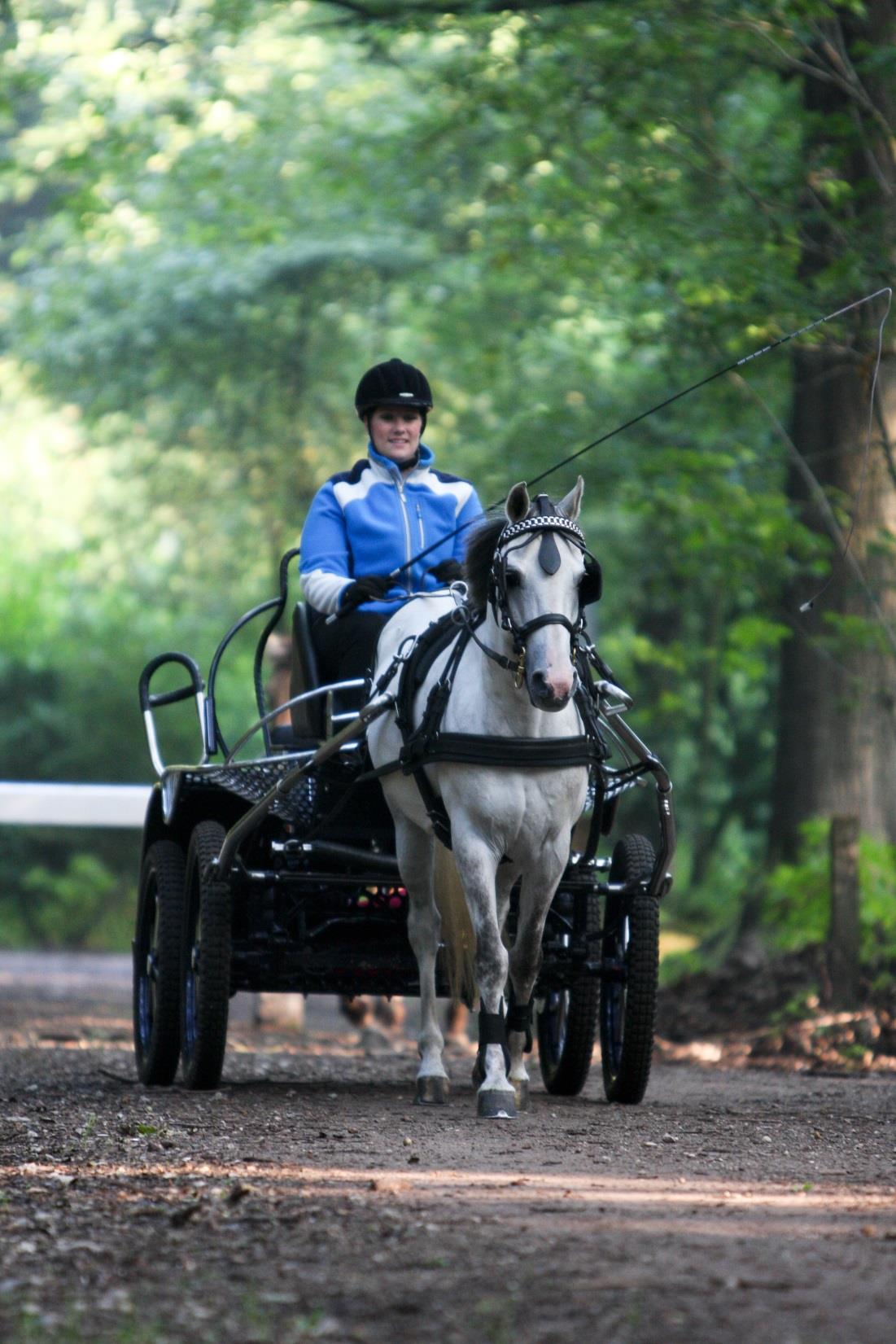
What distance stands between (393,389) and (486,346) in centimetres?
1267

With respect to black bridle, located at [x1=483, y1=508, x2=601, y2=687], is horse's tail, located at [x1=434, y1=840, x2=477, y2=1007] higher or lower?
lower

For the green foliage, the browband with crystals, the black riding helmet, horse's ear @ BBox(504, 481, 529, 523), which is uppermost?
the black riding helmet

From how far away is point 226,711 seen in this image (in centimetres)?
2434

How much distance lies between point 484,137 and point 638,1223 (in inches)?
635

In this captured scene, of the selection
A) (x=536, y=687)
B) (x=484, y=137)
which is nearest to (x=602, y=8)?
(x=484, y=137)

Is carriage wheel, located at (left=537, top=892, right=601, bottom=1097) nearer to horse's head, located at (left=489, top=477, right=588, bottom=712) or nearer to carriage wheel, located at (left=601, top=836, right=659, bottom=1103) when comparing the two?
carriage wheel, located at (left=601, top=836, right=659, bottom=1103)

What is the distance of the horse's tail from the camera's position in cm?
755

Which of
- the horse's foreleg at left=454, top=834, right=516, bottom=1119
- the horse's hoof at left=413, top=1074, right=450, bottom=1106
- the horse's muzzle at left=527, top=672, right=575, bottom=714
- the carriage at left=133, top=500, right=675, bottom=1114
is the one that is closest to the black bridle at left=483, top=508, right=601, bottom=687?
the horse's muzzle at left=527, top=672, right=575, bottom=714

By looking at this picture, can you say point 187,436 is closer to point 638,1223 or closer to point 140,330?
point 140,330

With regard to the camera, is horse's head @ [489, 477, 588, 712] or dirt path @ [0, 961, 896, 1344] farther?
horse's head @ [489, 477, 588, 712]

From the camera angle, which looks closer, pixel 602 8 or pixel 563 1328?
pixel 563 1328

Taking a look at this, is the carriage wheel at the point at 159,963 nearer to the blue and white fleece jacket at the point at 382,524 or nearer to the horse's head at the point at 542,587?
the blue and white fleece jacket at the point at 382,524

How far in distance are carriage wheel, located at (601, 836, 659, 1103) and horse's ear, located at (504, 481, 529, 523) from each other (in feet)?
5.39

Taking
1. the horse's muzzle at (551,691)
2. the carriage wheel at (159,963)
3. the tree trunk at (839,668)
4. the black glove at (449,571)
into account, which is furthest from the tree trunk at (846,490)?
the horse's muzzle at (551,691)
